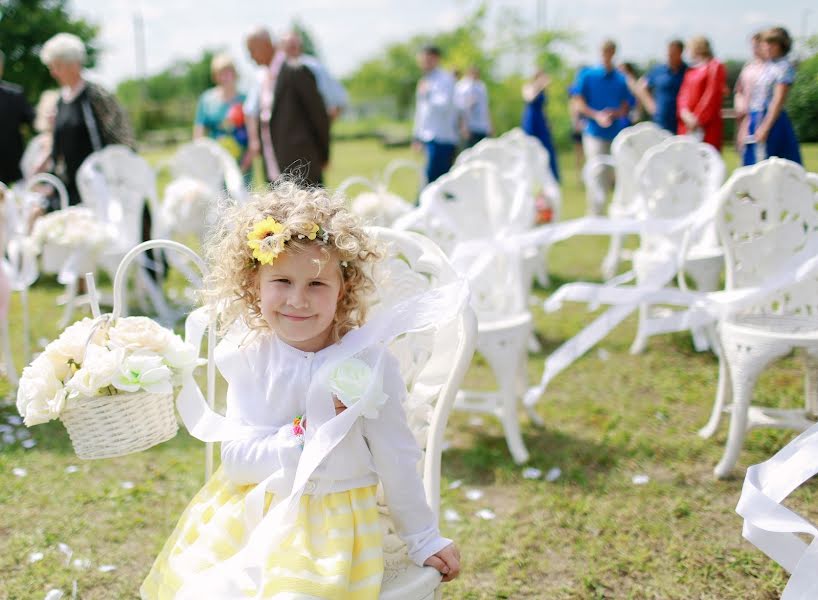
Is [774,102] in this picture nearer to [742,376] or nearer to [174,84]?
[742,376]

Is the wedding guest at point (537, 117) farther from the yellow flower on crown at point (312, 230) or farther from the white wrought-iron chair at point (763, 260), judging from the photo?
the yellow flower on crown at point (312, 230)

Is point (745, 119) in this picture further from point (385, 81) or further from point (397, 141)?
point (385, 81)

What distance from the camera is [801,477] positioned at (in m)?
1.66

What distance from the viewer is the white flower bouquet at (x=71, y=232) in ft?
14.5

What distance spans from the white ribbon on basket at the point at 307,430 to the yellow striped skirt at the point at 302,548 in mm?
35

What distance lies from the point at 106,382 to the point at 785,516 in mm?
1492

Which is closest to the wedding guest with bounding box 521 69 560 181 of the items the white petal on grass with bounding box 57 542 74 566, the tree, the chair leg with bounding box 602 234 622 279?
the chair leg with bounding box 602 234 622 279

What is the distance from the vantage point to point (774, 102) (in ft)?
15.6

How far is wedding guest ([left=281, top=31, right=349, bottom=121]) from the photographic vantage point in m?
6.00

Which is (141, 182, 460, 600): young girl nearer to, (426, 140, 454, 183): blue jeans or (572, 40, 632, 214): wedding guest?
(426, 140, 454, 183): blue jeans

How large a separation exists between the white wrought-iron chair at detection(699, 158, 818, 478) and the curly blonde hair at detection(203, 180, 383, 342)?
174cm

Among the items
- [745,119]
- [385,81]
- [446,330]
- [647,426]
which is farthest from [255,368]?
[385,81]

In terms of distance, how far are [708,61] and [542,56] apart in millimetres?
12723

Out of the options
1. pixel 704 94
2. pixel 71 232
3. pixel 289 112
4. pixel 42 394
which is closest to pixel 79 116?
pixel 71 232
